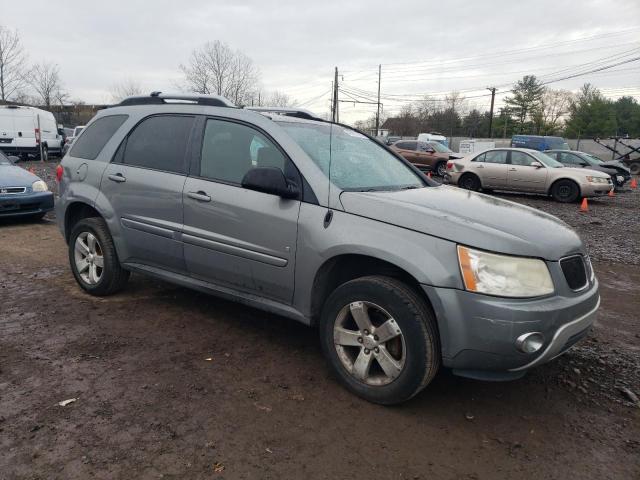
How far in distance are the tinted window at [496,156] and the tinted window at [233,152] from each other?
502 inches

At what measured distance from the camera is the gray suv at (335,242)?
8.66 ft

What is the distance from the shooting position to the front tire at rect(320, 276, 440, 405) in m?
2.72

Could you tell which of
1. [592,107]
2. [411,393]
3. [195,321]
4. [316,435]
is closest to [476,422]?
[411,393]

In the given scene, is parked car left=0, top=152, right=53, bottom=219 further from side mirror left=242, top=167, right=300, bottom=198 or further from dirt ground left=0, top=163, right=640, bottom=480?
side mirror left=242, top=167, right=300, bottom=198

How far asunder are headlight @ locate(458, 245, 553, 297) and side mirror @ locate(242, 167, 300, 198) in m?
1.17

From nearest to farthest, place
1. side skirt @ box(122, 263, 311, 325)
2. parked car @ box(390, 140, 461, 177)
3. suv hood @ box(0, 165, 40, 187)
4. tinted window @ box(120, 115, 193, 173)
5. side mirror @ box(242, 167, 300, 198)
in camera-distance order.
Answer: side mirror @ box(242, 167, 300, 198), side skirt @ box(122, 263, 311, 325), tinted window @ box(120, 115, 193, 173), suv hood @ box(0, 165, 40, 187), parked car @ box(390, 140, 461, 177)

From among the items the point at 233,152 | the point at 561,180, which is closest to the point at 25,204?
the point at 233,152

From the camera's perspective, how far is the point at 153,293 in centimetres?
488

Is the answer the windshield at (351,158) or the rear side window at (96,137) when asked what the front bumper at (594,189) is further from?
the rear side window at (96,137)

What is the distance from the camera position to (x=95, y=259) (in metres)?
4.58

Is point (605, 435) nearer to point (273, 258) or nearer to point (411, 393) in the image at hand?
point (411, 393)

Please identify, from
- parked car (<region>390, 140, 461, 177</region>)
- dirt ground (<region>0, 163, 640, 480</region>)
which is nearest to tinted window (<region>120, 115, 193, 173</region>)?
dirt ground (<region>0, 163, 640, 480</region>)

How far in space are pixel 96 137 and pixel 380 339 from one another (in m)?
3.45

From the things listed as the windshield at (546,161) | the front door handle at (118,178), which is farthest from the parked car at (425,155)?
the front door handle at (118,178)
